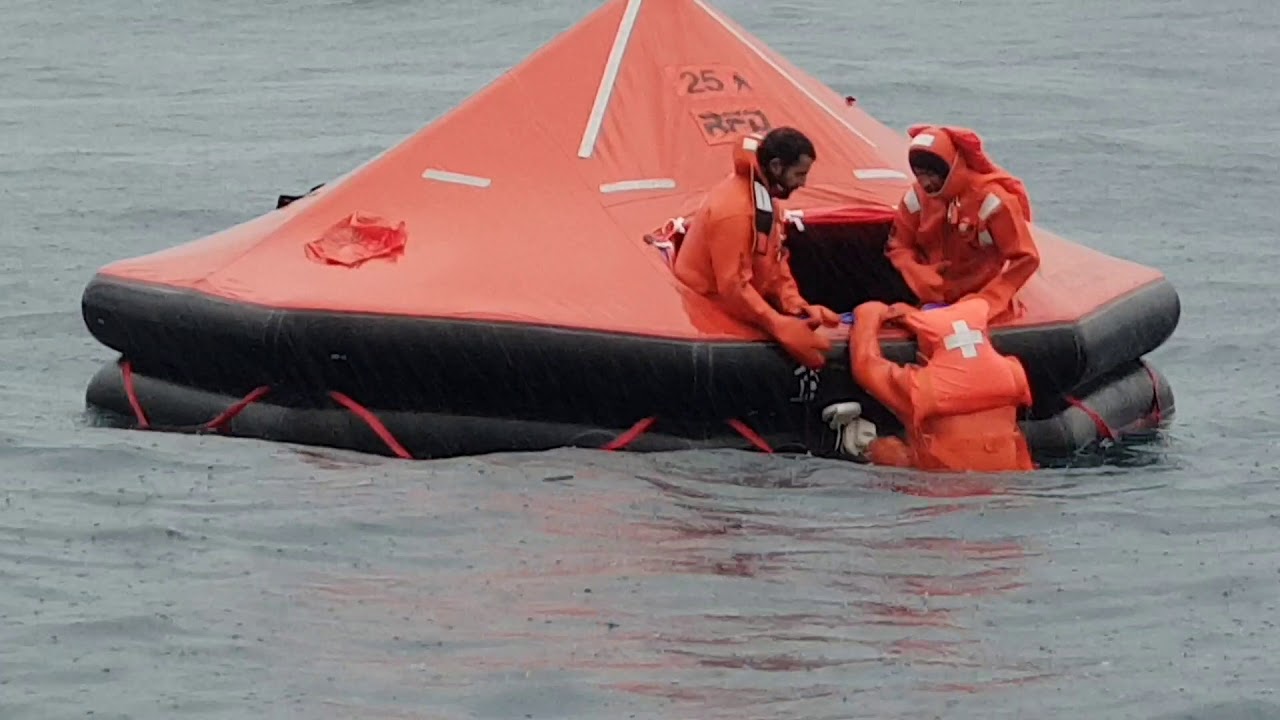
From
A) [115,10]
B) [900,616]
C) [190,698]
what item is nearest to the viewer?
[190,698]

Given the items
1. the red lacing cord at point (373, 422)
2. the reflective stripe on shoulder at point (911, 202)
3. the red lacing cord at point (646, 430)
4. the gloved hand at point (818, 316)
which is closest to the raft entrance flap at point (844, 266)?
the reflective stripe on shoulder at point (911, 202)

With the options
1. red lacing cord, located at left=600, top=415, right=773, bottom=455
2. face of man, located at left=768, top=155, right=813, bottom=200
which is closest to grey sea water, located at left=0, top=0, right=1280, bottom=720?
red lacing cord, located at left=600, top=415, right=773, bottom=455

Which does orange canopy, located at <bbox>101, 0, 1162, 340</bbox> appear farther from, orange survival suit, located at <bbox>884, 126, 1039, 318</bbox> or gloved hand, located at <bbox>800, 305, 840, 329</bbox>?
orange survival suit, located at <bbox>884, 126, 1039, 318</bbox>

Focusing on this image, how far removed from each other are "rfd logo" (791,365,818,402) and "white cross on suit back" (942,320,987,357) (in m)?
0.45

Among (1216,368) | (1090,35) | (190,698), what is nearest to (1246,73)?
(1090,35)

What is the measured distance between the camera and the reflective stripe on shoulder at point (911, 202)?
344 inches

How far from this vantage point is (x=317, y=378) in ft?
27.6

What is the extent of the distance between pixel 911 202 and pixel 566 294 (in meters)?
1.32

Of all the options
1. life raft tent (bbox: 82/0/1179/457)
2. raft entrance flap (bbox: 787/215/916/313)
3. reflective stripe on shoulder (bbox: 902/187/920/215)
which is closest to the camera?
life raft tent (bbox: 82/0/1179/457)

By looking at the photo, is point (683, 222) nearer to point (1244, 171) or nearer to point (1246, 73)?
point (1244, 171)

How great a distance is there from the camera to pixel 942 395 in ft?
26.6

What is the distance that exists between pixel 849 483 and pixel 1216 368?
321 centimetres

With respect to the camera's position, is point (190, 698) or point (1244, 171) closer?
point (190, 698)

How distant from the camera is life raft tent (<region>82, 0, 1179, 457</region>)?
823cm
